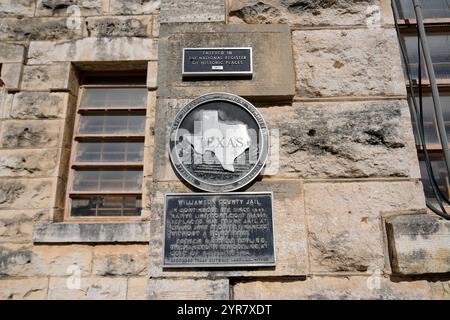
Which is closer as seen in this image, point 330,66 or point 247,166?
point 247,166

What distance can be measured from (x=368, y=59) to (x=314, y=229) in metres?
1.65

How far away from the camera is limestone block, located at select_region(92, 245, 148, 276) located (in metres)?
2.96

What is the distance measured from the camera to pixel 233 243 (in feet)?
9.03

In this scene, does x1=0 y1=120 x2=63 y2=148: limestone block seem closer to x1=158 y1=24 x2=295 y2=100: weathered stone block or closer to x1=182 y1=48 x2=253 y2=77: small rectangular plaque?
x1=158 y1=24 x2=295 y2=100: weathered stone block

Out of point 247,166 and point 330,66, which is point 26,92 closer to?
point 247,166

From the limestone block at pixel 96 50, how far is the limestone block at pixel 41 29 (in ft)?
0.32

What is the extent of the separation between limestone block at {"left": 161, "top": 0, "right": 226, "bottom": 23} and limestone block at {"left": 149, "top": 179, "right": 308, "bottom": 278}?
1.63m

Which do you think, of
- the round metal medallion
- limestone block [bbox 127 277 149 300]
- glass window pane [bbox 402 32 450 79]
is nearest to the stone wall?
limestone block [bbox 127 277 149 300]

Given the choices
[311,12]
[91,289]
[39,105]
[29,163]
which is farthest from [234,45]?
[91,289]

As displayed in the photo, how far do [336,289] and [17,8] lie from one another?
13.5 feet

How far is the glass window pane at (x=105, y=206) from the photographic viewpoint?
129 inches

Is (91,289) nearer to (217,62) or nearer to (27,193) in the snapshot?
(27,193)
